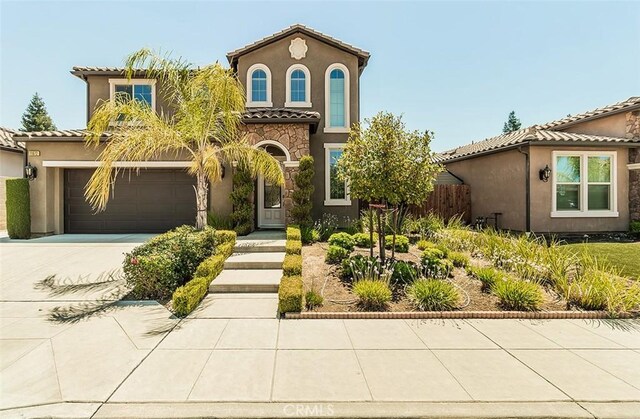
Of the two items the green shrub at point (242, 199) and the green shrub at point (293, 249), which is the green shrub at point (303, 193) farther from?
the green shrub at point (293, 249)

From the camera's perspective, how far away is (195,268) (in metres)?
A: 6.93

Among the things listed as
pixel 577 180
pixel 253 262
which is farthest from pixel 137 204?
pixel 577 180

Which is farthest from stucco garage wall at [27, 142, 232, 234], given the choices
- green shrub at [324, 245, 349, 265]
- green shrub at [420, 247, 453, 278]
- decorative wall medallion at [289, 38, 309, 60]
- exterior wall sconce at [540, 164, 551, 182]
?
exterior wall sconce at [540, 164, 551, 182]

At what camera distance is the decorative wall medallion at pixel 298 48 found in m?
13.2

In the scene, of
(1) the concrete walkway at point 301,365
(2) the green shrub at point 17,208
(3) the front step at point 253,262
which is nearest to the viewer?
(1) the concrete walkway at point 301,365

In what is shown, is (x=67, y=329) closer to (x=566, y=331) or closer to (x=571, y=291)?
(x=566, y=331)

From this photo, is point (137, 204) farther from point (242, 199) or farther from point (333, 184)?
point (333, 184)

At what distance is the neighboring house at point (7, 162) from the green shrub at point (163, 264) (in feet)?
46.3

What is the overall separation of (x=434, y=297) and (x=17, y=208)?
1473 centimetres

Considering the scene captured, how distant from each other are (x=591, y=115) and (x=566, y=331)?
43.5 ft

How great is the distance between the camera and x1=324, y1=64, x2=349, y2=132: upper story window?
13.2 meters

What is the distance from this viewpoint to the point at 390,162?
7027mm

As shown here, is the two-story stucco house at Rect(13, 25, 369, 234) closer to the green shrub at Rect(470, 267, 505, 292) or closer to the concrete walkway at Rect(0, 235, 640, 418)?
the green shrub at Rect(470, 267, 505, 292)

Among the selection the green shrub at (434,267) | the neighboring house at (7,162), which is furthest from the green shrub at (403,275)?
the neighboring house at (7,162)
